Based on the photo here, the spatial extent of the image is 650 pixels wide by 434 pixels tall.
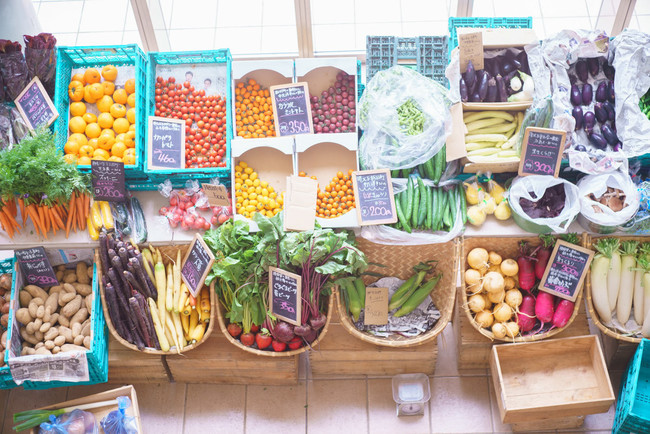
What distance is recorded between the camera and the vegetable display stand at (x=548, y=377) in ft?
8.80

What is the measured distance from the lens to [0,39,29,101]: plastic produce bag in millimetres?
2930

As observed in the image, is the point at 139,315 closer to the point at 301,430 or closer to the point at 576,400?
the point at 301,430

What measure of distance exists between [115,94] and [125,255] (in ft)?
2.89

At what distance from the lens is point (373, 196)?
8.84ft

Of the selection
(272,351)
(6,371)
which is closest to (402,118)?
(272,351)

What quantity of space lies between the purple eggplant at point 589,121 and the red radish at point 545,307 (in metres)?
0.85

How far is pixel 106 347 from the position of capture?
2848 mm

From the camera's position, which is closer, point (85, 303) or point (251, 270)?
point (251, 270)

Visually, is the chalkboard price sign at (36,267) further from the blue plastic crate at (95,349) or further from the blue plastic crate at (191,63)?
the blue plastic crate at (191,63)

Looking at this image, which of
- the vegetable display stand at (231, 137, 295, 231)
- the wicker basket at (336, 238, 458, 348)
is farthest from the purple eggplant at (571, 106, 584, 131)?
the vegetable display stand at (231, 137, 295, 231)

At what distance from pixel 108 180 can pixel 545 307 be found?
226cm

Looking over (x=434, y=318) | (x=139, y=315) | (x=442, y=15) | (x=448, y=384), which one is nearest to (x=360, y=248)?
(x=434, y=318)

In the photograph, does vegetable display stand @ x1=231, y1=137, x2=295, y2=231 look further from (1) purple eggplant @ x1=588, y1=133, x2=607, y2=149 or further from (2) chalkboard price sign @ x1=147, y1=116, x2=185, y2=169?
(1) purple eggplant @ x1=588, y1=133, x2=607, y2=149

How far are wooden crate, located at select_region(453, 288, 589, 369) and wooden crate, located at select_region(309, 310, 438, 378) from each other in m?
0.15
